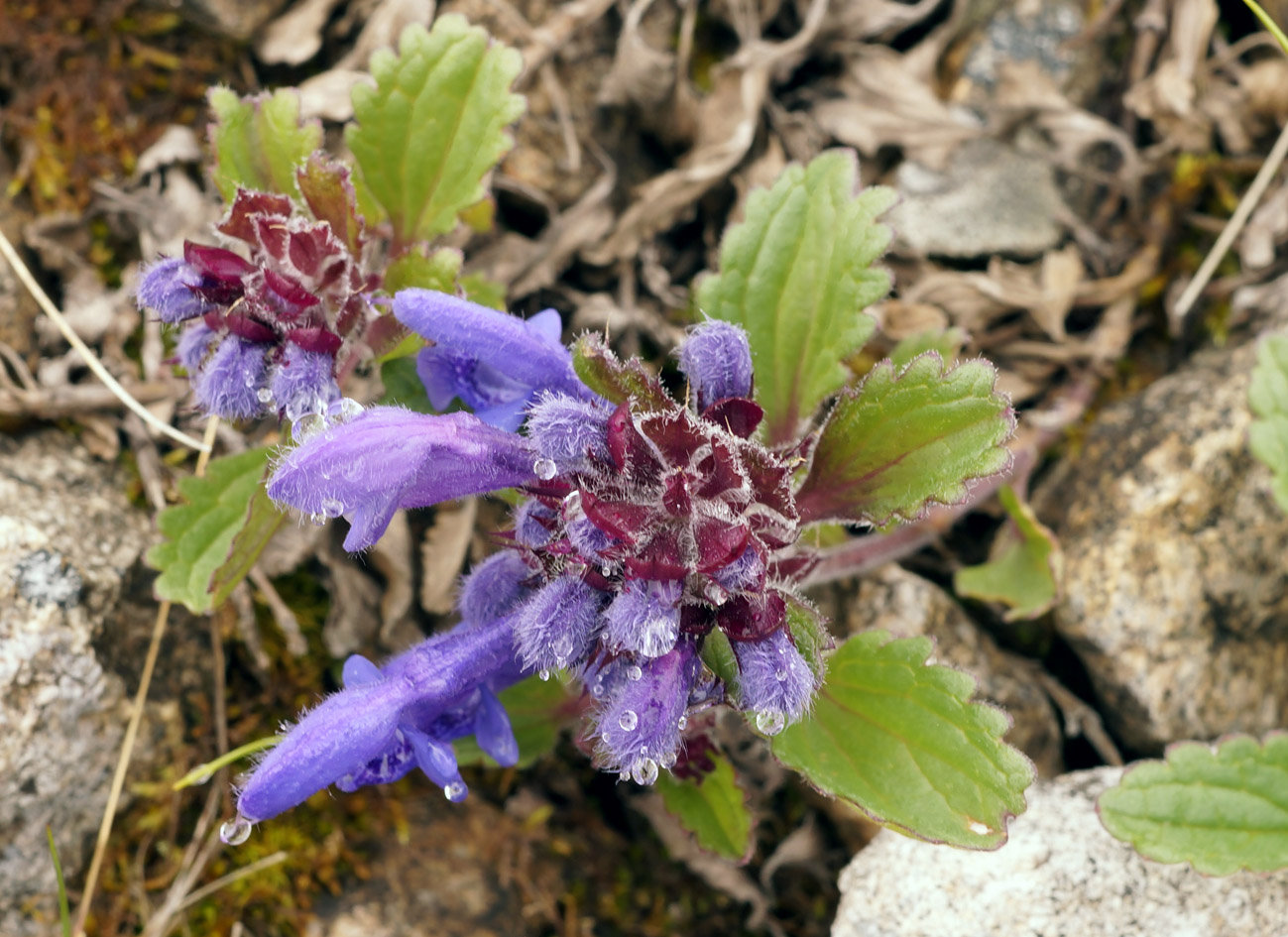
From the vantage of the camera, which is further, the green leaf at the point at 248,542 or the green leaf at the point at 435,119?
the green leaf at the point at 435,119

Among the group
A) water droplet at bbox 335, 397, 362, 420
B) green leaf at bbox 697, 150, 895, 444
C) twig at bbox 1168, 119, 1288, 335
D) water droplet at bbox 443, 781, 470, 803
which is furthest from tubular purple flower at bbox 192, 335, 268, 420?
twig at bbox 1168, 119, 1288, 335

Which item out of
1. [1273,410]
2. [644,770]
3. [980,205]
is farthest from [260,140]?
[1273,410]

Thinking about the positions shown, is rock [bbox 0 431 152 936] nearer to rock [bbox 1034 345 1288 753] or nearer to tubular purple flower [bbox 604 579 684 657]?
tubular purple flower [bbox 604 579 684 657]

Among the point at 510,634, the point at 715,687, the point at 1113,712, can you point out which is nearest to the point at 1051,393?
the point at 1113,712

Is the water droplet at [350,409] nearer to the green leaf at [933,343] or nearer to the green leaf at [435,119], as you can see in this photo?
the green leaf at [435,119]

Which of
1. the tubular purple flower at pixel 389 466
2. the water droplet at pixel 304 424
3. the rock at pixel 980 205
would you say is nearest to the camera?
the tubular purple flower at pixel 389 466

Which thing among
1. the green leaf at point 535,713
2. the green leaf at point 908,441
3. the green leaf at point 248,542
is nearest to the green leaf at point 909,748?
the green leaf at point 908,441
